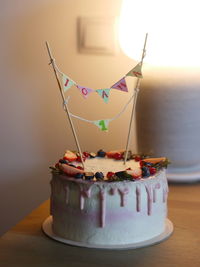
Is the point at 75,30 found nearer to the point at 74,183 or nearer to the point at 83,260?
the point at 74,183

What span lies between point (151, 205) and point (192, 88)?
37 centimetres

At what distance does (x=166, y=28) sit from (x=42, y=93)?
474 millimetres

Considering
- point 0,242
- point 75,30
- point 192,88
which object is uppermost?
point 75,30

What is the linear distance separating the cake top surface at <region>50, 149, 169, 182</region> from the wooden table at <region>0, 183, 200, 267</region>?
0.37 feet

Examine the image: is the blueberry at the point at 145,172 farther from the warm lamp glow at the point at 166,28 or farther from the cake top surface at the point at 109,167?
the warm lamp glow at the point at 166,28

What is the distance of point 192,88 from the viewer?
1.08 meters

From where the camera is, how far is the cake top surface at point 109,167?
80 centimetres

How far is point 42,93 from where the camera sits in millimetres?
1384

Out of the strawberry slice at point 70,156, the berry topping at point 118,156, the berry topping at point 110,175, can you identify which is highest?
the berry topping at point 110,175

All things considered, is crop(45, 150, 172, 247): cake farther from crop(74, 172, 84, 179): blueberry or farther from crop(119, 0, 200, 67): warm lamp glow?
crop(119, 0, 200, 67): warm lamp glow

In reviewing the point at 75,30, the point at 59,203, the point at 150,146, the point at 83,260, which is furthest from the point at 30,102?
the point at 83,260

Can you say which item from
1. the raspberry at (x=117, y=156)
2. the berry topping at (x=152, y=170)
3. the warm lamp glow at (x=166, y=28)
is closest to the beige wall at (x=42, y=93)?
the warm lamp glow at (x=166, y=28)

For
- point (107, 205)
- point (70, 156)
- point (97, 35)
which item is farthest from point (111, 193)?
point (97, 35)

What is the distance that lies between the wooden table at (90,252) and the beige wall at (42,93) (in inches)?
20.3
